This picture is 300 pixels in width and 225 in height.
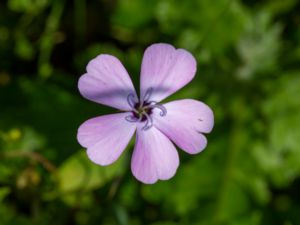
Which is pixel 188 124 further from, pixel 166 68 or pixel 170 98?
pixel 170 98

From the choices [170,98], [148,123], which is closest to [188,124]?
[148,123]

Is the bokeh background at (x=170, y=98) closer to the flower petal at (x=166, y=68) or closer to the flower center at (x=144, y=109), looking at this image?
the flower center at (x=144, y=109)

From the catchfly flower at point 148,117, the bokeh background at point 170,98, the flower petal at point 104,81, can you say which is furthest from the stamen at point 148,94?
the bokeh background at point 170,98

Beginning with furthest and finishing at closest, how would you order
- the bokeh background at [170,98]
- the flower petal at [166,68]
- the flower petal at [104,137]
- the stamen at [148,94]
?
1. the bokeh background at [170,98]
2. the stamen at [148,94]
3. the flower petal at [166,68]
4. the flower petal at [104,137]

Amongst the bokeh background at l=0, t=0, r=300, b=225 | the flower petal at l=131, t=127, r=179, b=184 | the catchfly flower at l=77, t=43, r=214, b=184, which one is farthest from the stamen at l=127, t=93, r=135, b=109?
the bokeh background at l=0, t=0, r=300, b=225

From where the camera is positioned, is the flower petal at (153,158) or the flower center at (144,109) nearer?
the flower petal at (153,158)

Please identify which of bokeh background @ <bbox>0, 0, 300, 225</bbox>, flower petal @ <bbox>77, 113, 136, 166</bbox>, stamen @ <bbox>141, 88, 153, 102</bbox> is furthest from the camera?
bokeh background @ <bbox>0, 0, 300, 225</bbox>

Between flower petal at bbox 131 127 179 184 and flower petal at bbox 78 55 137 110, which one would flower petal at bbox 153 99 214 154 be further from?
flower petal at bbox 78 55 137 110
